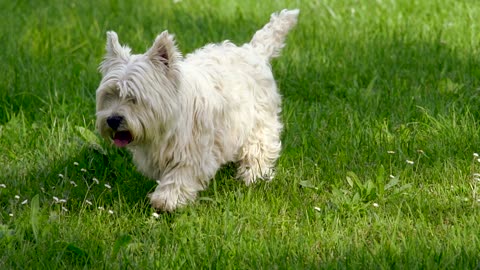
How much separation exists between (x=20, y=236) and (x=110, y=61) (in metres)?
1.11

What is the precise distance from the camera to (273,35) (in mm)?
6820

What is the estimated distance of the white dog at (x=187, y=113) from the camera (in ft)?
17.4

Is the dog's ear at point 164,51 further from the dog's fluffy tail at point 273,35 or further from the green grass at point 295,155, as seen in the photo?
the dog's fluffy tail at point 273,35

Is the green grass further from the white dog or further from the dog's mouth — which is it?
the dog's mouth

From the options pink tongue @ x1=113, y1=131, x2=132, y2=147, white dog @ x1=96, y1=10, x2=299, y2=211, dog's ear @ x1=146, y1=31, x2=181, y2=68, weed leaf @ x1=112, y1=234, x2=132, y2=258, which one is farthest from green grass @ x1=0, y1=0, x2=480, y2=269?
dog's ear @ x1=146, y1=31, x2=181, y2=68

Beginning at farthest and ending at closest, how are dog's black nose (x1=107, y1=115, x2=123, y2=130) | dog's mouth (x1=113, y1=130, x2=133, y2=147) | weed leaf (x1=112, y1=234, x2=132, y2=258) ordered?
dog's mouth (x1=113, y1=130, x2=133, y2=147)
dog's black nose (x1=107, y1=115, x2=123, y2=130)
weed leaf (x1=112, y1=234, x2=132, y2=258)

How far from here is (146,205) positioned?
18.8 ft

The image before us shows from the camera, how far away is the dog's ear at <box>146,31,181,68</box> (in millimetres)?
5293

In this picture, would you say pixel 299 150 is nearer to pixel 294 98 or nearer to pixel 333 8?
pixel 294 98

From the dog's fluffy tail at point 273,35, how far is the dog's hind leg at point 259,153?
1.95ft

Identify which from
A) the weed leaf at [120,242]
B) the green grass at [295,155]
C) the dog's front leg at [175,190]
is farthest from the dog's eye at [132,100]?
the weed leaf at [120,242]

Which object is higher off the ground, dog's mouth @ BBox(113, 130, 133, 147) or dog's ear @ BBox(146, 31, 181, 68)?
dog's ear @ BBox(146, 31, 181, 68)

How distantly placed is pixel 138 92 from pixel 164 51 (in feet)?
0.95

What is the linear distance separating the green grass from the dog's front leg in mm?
78
